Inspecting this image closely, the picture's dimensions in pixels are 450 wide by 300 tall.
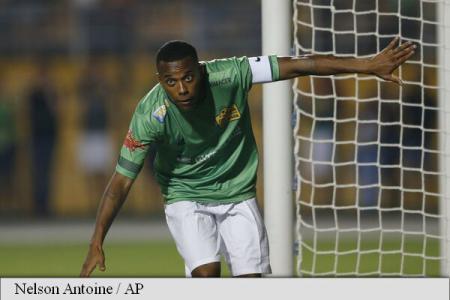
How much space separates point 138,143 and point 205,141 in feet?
1.15

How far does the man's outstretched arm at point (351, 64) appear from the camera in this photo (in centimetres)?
579

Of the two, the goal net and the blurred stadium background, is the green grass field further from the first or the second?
the blurred stadium background

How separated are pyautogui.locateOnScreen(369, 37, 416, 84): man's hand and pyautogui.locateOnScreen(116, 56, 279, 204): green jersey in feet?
1.80

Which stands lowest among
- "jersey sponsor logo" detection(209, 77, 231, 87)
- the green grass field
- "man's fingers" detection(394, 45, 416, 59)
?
the green grass field

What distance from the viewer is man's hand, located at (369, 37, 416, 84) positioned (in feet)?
19.0

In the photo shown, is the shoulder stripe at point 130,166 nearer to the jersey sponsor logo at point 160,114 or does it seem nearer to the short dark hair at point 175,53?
the jersey sponsor logo at point 160,114

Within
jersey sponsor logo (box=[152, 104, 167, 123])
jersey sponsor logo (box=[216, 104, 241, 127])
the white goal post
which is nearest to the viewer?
jersey sponsor logo (box=[152, 104, 167, 123])

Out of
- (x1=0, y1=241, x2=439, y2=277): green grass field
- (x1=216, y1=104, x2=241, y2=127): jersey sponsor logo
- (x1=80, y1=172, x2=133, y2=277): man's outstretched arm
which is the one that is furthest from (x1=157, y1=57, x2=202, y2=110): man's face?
(x1=0, y1=241, x2=439, y2=277): green grass field

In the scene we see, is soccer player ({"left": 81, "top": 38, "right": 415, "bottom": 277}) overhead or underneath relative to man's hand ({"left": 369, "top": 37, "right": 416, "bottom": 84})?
underneath

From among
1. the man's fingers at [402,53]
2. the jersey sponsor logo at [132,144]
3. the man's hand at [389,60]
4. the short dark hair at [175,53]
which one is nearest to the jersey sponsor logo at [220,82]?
the short dark hair at [175,53]

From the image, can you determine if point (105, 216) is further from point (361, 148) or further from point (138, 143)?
point (361, 148)

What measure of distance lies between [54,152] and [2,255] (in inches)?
163
